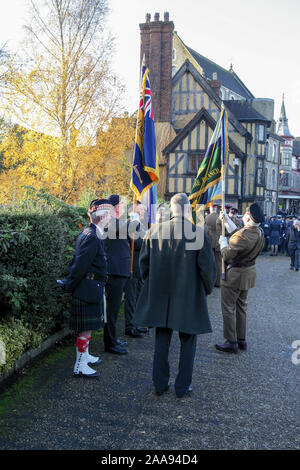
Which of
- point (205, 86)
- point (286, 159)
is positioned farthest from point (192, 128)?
point (286, 159)

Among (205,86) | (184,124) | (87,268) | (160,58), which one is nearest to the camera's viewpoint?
(87,268)

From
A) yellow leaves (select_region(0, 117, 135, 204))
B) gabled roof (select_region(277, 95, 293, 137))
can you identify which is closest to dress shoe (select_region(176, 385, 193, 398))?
yellow leaves (select_region(0, 117, 135, 204))

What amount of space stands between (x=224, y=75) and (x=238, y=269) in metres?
48.0

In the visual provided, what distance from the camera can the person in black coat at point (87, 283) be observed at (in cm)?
478

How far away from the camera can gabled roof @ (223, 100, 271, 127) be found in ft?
96.1

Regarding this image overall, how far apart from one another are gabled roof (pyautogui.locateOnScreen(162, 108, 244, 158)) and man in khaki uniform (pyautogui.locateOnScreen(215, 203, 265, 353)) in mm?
19387

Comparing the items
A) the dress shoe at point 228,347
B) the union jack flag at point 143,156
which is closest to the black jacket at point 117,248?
the union jack flag at point 143,156

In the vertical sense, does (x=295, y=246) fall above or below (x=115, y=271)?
below

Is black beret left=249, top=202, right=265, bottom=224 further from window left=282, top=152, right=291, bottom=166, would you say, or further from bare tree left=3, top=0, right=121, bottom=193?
window left=282, top=152, right=291, bottom=166

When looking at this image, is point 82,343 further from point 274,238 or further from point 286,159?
point 286,159

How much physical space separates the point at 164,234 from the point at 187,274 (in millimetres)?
468

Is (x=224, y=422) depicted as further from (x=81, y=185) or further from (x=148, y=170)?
(x=81, y=185)

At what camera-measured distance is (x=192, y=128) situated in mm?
25000
